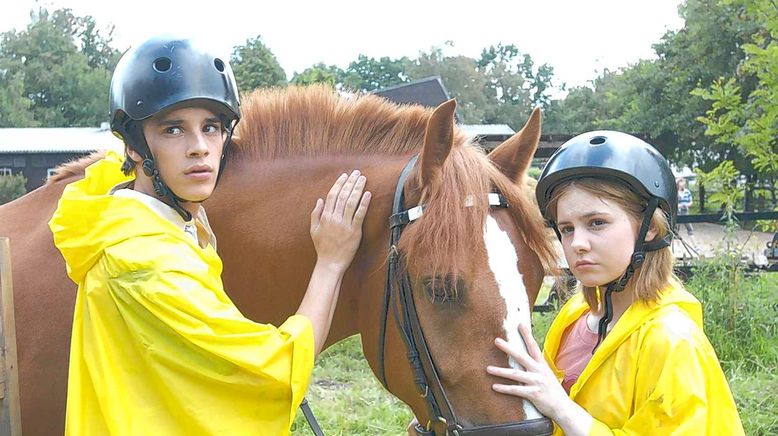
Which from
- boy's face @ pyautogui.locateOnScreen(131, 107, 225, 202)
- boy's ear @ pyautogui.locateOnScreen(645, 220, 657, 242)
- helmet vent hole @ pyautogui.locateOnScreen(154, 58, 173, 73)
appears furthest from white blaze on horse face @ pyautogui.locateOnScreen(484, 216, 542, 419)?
helmet vent hole @ pyautogui.locateOnScreen(154, 58, 173, 73)

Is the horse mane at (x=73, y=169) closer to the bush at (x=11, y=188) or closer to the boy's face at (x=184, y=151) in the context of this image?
the boy's face at (x=184, y=151)

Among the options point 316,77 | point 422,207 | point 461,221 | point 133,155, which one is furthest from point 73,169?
point 316,77

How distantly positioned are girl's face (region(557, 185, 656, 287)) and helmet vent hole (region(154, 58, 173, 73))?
1328mm

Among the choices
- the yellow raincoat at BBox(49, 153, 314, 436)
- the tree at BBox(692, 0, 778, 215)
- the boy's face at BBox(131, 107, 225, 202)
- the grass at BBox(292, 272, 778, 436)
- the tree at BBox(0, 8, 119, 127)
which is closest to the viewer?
the yellow raincoat at BBox(49, 153, 314, 436)

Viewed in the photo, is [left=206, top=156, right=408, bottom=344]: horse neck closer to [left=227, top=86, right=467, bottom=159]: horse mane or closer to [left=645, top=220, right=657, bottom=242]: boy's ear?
[left=227, top=86, right=467, bottom=159]: horse mane

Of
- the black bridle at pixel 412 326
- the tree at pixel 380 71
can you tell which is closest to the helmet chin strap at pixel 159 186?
the black bridle at pixel 412 326

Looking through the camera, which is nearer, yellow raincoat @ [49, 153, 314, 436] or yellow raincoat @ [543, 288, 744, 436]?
yellow raincoat @ [49, 153, 314, 436]

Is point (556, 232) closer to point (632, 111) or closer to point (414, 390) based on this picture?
point (414, 390)

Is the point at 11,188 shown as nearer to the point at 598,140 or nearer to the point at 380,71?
the point at 598,140

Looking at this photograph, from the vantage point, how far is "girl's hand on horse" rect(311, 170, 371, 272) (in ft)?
7.23

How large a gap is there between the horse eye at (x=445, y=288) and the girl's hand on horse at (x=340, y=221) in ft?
1.07

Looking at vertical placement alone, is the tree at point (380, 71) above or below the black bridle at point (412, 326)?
above

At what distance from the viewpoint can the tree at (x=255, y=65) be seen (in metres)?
28.2

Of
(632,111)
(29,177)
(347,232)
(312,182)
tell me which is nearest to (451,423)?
(347,232)
